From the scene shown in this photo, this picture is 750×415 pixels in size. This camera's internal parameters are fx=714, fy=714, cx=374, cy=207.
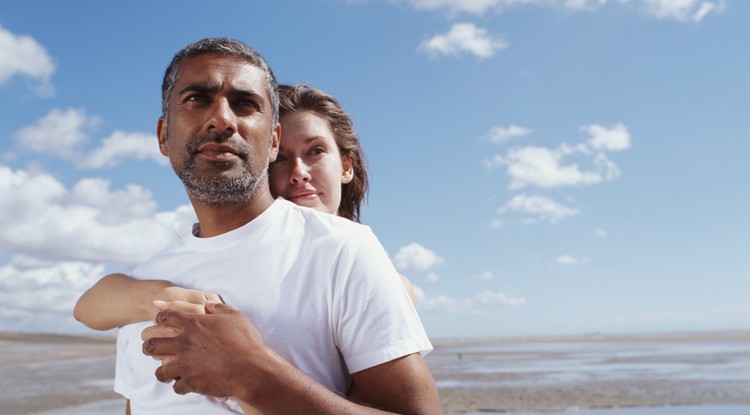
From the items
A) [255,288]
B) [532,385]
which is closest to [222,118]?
[255,288]

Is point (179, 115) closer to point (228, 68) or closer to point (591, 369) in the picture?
point (228, 68)

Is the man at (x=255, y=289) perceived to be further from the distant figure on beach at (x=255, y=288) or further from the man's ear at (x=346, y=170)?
the man's ear at (x=346, y=170)

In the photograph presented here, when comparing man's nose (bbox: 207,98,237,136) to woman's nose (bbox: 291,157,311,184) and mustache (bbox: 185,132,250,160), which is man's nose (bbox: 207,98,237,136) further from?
woman's nose (bbox: 291,157,311,184)

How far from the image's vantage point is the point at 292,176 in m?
3.22

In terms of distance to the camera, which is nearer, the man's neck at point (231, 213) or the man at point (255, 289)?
the man at point (255, 289)

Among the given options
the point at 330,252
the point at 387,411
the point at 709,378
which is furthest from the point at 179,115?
the point at 709,378

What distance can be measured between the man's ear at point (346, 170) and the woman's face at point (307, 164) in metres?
Result: 0.18

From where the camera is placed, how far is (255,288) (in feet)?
6.97

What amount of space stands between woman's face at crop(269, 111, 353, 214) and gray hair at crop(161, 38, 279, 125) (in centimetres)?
76

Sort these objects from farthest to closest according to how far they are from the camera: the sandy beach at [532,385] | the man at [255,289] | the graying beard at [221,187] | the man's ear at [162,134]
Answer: the sandy beach at [532,385] < the man's ear at [162,134] < the graying beard at [221,187] < the man at [255,289]

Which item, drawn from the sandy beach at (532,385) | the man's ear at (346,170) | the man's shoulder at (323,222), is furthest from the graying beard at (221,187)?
the sandy beach at (532,385)

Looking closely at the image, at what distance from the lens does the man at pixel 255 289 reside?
187 centimetres

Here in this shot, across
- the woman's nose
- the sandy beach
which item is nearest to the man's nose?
the woman's nose

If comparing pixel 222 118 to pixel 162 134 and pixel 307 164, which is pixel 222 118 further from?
pixel 307 164
